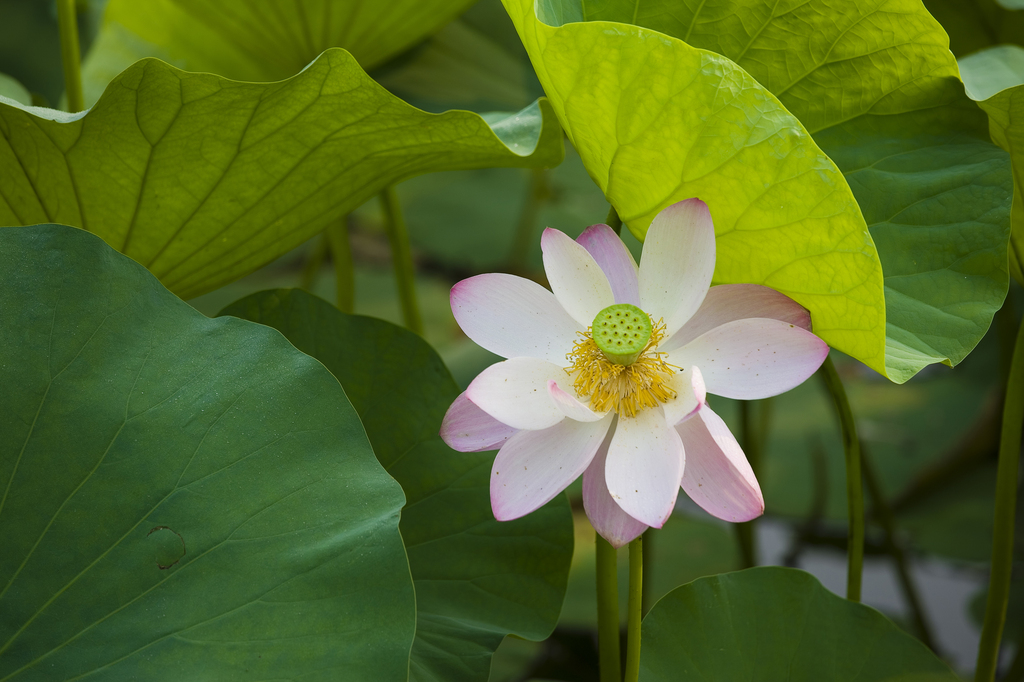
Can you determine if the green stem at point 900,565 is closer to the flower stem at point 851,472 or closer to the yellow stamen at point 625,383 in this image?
the flower stem at point 851,472

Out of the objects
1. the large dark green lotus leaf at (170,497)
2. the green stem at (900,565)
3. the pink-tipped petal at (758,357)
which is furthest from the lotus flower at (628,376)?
the green stem at (900,565)

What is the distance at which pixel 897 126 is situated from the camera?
670 millimetres

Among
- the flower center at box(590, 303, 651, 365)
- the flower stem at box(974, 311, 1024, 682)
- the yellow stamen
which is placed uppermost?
the flower center at box(590, 303, 651, 365)

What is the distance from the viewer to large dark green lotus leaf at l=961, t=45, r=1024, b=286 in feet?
2.05

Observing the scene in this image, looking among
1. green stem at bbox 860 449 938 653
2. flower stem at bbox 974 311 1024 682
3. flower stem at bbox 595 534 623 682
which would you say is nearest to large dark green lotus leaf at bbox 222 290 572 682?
flower stem at bbox 595 534 623 682

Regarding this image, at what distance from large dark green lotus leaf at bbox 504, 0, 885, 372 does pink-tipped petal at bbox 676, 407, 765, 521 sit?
136mm

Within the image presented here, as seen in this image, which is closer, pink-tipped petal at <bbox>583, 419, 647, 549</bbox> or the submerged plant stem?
pink-tipped petal at <bbox>583, 419, 647, 549</bbox>

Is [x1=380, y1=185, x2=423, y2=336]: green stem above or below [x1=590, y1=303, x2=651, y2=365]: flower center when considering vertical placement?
below

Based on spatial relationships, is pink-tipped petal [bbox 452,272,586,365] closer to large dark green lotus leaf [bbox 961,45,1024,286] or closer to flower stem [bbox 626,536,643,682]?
flower stem [bbox 626,536,643,682]

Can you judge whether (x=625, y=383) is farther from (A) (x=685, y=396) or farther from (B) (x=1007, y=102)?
(B) (x=1007, y=102)

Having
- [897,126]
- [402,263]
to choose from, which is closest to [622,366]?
[897,126]

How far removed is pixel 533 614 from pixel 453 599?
0.07 meters

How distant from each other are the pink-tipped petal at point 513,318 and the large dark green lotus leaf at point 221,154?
0.15m

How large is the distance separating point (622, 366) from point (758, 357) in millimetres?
84
